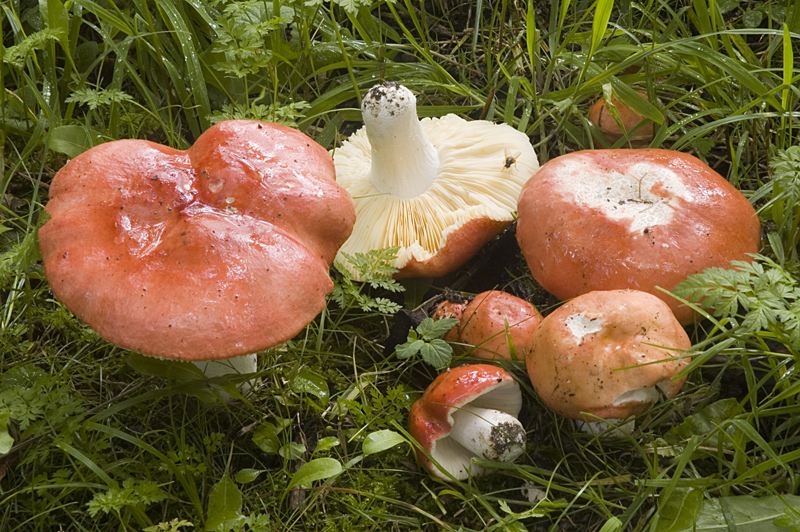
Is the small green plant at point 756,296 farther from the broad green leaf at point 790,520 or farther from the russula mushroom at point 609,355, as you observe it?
the broad green leaf at point 790,520

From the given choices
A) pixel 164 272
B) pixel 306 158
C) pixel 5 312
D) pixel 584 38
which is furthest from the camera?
pixel 584 38

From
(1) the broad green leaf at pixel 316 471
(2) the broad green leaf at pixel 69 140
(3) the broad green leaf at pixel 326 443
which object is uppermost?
(2) the broad green leaf at pixel 69 140

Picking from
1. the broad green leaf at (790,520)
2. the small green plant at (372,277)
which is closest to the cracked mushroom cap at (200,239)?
the small green plant at (372,277)

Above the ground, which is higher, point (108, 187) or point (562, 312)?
point (108, 187)

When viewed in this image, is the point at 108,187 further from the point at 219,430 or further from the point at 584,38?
the point at 584,38

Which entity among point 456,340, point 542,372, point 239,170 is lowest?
point 456,340

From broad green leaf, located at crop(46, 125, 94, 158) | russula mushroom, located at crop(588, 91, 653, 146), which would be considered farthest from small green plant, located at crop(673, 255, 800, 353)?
broad green leaf, located at crop(46, 125, 94, 158)

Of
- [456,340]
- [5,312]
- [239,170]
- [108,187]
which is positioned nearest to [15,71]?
[5,312]
